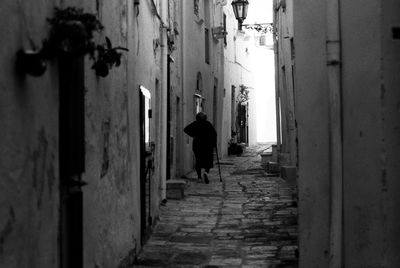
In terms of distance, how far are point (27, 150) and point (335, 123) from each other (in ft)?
9.43

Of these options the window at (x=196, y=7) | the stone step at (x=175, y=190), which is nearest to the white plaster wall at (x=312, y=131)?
the stone step at (x=175, y=190)

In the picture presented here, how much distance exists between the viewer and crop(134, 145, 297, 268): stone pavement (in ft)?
22.7

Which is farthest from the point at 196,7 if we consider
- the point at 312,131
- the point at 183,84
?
the point at 312,131

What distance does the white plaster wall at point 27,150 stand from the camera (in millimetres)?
2939

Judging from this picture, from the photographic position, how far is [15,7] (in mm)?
3090

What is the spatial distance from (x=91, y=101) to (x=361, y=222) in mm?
2411

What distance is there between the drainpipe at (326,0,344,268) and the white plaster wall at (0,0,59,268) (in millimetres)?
2469

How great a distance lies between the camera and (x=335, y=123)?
532 centimetres

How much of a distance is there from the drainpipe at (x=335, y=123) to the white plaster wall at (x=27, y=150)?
2469mm

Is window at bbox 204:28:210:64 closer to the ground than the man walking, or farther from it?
farther from it

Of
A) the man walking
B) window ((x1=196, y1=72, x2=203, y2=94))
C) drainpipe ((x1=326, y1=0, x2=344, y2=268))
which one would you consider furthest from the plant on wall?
window ((x1=196, y1=72, x2=203, y2=94))

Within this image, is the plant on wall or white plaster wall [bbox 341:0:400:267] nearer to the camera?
the plant on wall

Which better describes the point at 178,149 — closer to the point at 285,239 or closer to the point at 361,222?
the point at 285,239

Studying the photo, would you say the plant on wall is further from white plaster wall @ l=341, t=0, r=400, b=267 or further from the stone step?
the stone step
